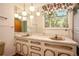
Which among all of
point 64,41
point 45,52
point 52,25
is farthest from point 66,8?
point 45,52

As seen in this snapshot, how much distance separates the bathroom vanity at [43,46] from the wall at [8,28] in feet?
0.30

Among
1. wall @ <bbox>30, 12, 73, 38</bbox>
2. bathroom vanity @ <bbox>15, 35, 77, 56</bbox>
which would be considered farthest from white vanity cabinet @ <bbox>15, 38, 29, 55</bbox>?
wall @ <bbox>30, 12, 73, 38</bbox>

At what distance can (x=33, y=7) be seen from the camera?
72.7 inches

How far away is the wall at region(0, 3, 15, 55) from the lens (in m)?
1.88

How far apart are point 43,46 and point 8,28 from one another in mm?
604

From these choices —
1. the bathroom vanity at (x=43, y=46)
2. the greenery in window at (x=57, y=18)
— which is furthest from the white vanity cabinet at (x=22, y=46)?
the greenery in window at (x=57, y=18)

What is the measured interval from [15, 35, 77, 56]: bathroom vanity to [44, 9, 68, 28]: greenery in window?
8.3 inches

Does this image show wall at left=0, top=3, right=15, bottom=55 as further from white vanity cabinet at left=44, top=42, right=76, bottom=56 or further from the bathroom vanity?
white vanity cabinet at left=44, top=42, right=76, bottom=56

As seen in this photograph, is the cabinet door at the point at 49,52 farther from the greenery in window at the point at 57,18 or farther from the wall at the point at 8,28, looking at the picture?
the wall at the point at 8,28

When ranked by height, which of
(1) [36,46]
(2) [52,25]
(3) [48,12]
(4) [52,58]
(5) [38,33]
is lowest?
(4) [52,58]

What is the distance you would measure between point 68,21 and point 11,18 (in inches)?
33.3

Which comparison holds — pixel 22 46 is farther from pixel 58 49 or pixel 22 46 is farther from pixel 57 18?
pixel 57 18

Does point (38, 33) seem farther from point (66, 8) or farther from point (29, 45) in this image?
point (66, 8)

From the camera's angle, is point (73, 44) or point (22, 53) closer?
point (73, 44)
